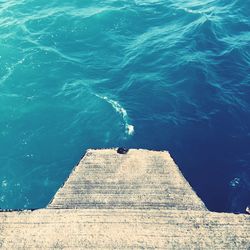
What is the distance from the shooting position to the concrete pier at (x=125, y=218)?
119 ft

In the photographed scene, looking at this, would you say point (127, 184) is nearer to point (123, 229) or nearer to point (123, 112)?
point (123, 229)

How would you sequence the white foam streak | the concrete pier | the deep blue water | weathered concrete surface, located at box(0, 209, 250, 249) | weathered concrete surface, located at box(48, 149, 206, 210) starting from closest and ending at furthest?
weathered concrete surface, located at box(0, 209, 250, 249) < the concrete pier < weathered concrete surface, located at box(48, 149, 206, 210) < the deep blue water < the white foam streak

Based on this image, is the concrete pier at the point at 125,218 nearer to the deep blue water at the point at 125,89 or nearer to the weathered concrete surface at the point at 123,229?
the weathered concrete surface at the point at 123,229

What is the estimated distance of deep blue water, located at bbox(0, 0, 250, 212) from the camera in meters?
48.1

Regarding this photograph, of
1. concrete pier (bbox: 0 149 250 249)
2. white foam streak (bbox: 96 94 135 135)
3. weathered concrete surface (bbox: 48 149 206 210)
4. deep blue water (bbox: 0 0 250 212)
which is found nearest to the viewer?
concrete pier (bbox: 0 149 250 249)

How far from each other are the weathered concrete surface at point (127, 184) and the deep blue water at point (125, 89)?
459 centimetres

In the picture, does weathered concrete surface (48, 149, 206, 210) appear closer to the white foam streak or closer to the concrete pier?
Result: the concrete pier

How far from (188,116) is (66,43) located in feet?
84.1

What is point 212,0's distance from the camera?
255 ft

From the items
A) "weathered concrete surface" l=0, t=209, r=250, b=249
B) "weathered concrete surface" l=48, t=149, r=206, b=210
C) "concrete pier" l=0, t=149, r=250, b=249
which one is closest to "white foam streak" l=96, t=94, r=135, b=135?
"weathered concrete surface" l=48, t=149, r=206, b=210

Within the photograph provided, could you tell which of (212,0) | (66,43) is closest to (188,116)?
(66,43)

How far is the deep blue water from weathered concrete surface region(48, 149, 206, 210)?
459cm

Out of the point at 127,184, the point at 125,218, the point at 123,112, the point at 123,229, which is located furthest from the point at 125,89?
the point at 123,229

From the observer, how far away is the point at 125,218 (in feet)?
125
